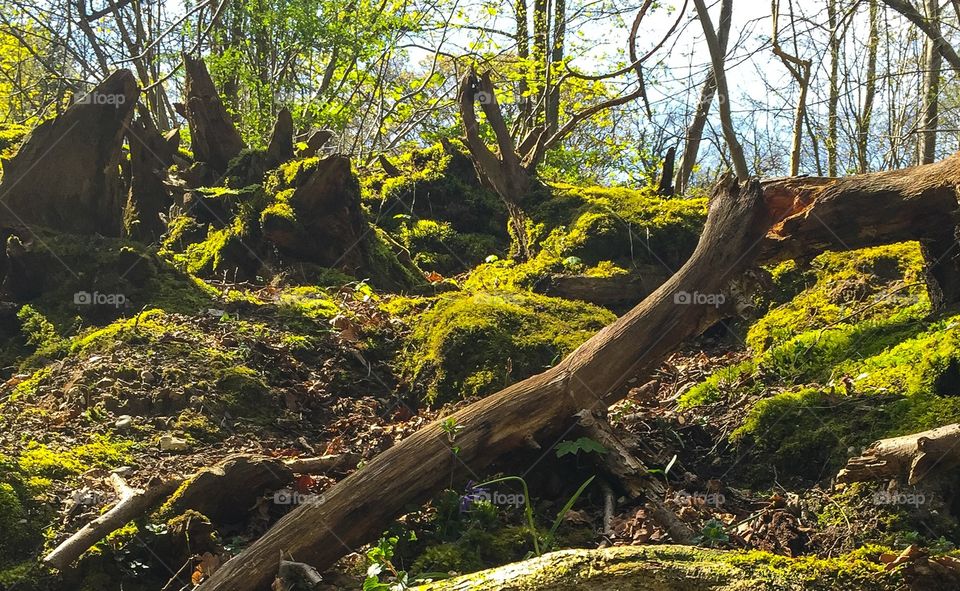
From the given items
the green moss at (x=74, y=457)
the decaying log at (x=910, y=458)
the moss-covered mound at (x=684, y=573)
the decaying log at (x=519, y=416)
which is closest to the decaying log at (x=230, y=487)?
the decaying log at (x=519, y=416)

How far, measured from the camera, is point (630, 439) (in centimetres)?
456

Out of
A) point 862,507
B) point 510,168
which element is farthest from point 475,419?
point 510,168

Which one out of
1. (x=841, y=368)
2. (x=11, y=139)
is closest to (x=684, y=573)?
(x=841, y=368)

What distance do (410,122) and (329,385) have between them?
9854mm

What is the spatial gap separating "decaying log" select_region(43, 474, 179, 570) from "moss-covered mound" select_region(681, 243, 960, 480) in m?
3.13

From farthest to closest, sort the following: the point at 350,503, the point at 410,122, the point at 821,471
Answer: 1. the point at 410,122
2. the point at 821,471
3. the point at 350,503

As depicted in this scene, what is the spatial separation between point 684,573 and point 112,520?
8.53ft

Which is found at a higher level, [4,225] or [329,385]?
[4,225]

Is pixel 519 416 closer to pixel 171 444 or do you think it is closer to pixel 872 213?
pixel 171 444

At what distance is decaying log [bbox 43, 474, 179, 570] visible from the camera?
3508 millimetres

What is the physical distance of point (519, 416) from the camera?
4.28m

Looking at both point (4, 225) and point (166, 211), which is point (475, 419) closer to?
point (4, 225)

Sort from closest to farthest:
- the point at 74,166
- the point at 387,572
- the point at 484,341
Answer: the point at 387,572, the point at 484,341, the point at 74,166

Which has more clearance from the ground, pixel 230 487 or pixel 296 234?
pixel 296 234
